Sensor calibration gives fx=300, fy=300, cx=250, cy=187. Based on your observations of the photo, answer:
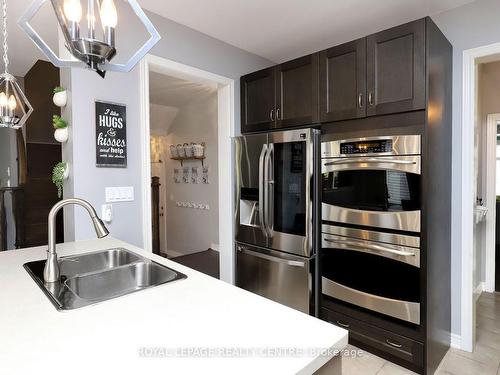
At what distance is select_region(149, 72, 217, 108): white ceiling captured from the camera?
3.78m

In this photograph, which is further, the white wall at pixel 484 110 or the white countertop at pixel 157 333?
the white wall at pixel 484 110

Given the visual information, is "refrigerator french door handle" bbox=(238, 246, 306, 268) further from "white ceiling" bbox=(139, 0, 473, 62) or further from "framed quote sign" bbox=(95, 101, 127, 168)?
"white ceiling" bbox=(139, 0, 473, 62)

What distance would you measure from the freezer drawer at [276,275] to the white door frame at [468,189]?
113 centimetres

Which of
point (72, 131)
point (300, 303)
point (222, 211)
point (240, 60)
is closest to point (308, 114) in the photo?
point (240, 60)

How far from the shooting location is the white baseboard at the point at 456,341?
2242 mm

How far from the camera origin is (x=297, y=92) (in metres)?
2.51

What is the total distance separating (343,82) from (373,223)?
1.04 m

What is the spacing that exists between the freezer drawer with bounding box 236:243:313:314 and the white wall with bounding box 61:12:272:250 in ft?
3.37

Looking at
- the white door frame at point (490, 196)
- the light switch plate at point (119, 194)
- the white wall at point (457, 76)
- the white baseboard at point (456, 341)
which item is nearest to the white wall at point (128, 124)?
the light switch plate at point (119, 194)

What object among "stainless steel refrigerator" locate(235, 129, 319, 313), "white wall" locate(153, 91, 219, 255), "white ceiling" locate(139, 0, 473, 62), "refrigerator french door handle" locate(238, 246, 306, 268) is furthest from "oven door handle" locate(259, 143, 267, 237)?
"white wall" locate(153, 91, 219, 255)

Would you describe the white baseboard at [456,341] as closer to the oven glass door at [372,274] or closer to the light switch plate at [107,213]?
→ the oven glass door at [372,274]

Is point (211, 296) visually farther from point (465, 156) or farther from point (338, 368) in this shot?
point (465, 156)

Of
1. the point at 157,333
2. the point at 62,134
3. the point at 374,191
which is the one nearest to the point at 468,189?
the point at 374,191

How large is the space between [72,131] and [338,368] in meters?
1.95
